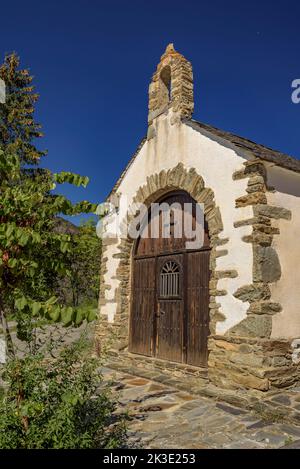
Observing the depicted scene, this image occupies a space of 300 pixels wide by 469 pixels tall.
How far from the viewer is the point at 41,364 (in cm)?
334

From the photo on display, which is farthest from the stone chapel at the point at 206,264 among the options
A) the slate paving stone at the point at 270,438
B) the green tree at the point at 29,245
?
the green tree at the point at 29,245

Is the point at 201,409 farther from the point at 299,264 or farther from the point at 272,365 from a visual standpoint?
the point at 299,264

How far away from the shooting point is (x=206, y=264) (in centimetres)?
677

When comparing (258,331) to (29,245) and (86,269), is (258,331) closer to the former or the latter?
(29,245)

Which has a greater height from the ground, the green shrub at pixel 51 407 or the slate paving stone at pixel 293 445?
the green shrub at pixel 51 407

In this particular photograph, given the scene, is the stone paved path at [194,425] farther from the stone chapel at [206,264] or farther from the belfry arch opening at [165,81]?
the belfry arch opening at [165,81]

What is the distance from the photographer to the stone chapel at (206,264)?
561cm

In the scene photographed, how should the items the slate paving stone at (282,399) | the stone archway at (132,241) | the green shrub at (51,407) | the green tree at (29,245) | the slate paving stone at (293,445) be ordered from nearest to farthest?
the green tree at (29,245) → the green shrub at (51,407) → the slate paving stone at (293,445) → the slate paving stone at (282,399) → the stone archway at (132,241)

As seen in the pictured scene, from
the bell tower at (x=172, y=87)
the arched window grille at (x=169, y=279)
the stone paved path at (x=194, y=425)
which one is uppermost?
the bell tower at (x=172, y=87)

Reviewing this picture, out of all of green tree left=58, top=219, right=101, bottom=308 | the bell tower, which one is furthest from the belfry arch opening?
green tree left=58, top=219, right=101, bottom=308

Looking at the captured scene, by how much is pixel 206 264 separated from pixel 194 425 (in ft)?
9.44

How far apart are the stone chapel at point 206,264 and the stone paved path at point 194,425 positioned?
60 centimetres

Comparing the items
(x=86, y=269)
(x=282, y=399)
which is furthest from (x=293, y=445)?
(x=86, y=269)
